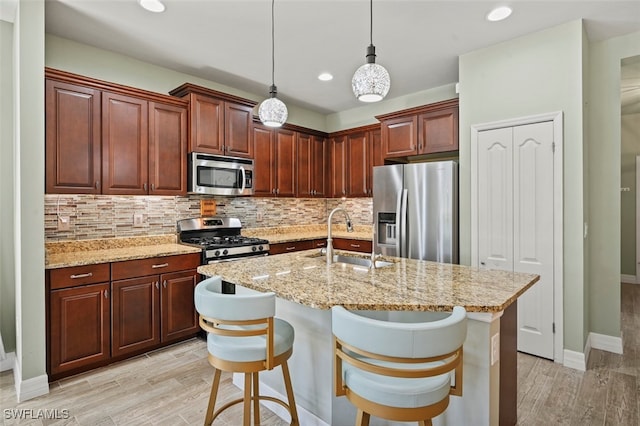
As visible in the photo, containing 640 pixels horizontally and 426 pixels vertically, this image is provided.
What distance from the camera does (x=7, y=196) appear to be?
275 centimetres

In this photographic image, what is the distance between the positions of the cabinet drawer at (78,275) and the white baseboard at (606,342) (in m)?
4.32

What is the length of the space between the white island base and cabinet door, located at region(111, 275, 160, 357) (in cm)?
131

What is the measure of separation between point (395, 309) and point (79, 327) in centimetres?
250

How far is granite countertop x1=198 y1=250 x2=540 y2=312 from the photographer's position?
4.82 feet

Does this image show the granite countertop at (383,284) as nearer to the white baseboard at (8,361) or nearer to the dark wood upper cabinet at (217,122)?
the dark wood upper cabinet at (217,122)

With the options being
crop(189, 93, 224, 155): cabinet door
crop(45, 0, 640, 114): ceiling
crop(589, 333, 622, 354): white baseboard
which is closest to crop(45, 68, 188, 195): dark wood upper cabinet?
crop(189, 93, 224, 155): cabinet door

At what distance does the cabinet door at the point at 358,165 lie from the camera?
479cm

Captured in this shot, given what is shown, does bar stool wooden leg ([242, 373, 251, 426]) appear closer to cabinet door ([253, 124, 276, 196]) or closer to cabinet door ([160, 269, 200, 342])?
cabinet door ([160, 269, 200, 342])

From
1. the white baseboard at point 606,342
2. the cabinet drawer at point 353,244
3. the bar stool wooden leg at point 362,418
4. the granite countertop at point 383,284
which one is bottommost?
the white baseboard at point 606,342

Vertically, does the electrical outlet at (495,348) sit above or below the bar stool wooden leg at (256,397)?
above

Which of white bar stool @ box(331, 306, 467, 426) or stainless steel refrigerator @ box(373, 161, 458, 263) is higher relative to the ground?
stainless steel refrigerator @ box(373, 161, 458, 263)

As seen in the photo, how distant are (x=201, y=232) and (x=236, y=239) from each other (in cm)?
40

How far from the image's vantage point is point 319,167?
5148mm

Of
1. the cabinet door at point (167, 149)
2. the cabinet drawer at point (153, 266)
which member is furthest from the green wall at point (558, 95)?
the cabinet drawer at point (153, 266)
